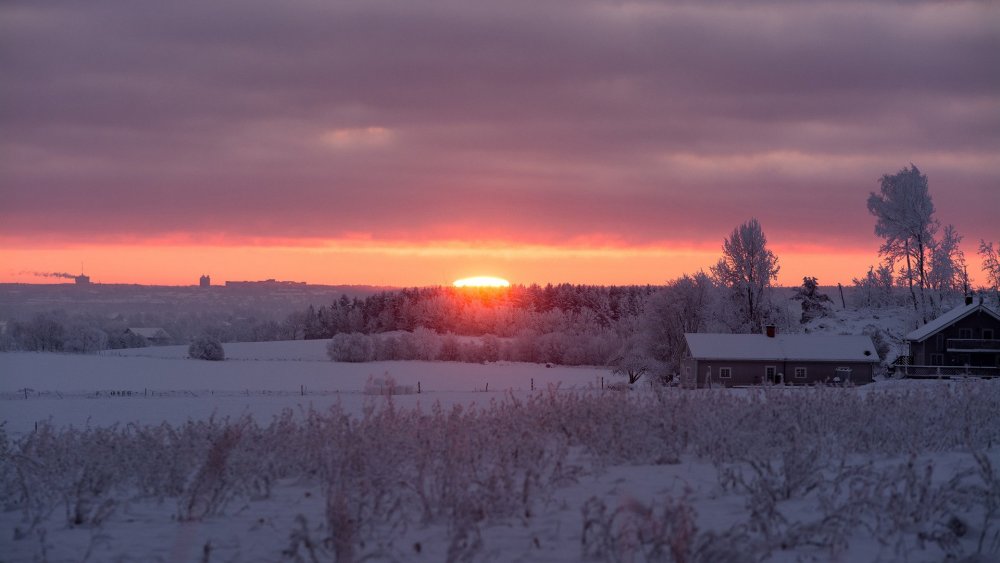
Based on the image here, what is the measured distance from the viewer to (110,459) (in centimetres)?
1052

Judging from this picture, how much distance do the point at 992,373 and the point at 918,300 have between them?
36.1 feet

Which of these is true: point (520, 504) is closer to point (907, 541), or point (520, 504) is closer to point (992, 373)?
point (907, 541)

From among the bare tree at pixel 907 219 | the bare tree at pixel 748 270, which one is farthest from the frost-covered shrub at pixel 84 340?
the bare tree at pixel 907 219

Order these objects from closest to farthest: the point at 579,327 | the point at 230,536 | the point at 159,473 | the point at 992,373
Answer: the point at 230,536
the point at 159,473
the point at 992,373
the point at 579,327

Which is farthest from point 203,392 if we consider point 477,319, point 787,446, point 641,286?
point 641,286

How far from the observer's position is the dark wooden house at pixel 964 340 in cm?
4791

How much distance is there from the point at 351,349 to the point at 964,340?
7109cm

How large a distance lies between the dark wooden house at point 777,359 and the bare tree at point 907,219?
10.5 meters

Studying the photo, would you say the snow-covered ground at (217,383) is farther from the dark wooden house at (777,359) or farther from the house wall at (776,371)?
the dark wooden house at (777,359)

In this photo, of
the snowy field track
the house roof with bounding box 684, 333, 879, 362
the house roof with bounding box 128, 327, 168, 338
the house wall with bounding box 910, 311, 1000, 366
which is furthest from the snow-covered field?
the house roof with bounding box 128, 327, 168, 338

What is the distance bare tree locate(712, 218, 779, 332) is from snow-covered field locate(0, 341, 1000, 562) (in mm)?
50312

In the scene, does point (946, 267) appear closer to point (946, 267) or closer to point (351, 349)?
point (946, 267)

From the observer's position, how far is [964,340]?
4762 centimetres

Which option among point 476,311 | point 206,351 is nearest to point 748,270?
point 206,351
